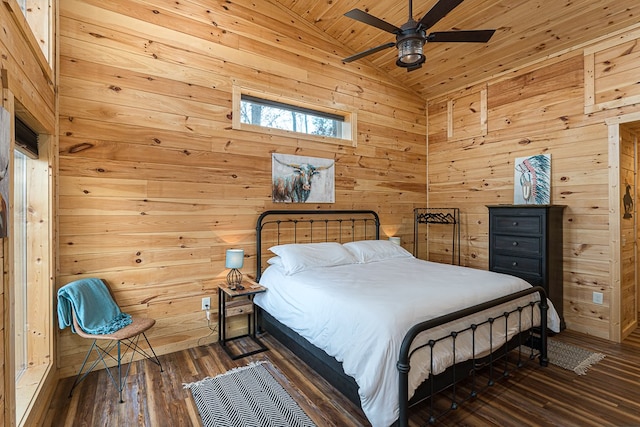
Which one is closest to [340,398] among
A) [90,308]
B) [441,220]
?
[90,308]

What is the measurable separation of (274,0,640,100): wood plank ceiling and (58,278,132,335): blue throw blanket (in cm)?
360

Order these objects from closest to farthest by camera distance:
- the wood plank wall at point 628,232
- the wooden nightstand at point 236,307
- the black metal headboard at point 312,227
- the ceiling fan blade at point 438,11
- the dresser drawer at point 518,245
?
the ceiling fan blade at point 438,11 < the wooden nightstand at point 236,307 < the wood plank wall at point 628,232 < the dresser drawer at point 518,245 < the black metal headboard at point 312,227

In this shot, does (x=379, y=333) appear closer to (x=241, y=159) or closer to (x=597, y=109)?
(x=241, y=159)

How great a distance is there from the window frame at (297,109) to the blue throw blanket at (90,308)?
198 centimetres

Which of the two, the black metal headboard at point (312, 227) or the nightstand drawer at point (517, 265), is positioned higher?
the black metal headboard at point (312, 227)

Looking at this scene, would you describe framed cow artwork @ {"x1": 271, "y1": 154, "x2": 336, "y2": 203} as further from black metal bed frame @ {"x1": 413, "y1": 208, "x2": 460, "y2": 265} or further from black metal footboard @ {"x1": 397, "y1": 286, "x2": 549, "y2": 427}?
black metal footboard @ {"x1": 397, "y1": 286, "x2": 549, "y2": 427}

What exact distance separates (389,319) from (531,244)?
250 cm

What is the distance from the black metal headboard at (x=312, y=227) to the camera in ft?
11.8

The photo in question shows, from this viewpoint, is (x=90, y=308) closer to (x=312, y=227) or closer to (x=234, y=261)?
(x=234, y=261)

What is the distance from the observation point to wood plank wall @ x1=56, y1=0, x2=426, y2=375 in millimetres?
2689

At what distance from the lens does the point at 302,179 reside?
3.84 m

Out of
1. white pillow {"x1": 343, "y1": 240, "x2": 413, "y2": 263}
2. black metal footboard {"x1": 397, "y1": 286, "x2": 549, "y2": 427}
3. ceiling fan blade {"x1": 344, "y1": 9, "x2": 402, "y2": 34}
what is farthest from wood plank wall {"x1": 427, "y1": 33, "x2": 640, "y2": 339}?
ceiling fan blade {"x1": 344, "y1": 9, "x2": 402, "y2": 34}

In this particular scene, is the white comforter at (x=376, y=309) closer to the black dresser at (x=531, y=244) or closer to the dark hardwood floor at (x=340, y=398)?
the dark hardwood floor at (x=340, y=398)

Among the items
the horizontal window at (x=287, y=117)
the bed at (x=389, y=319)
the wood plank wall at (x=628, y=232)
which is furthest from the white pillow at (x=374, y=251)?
the wood plank wall at (x=628, y=232)
